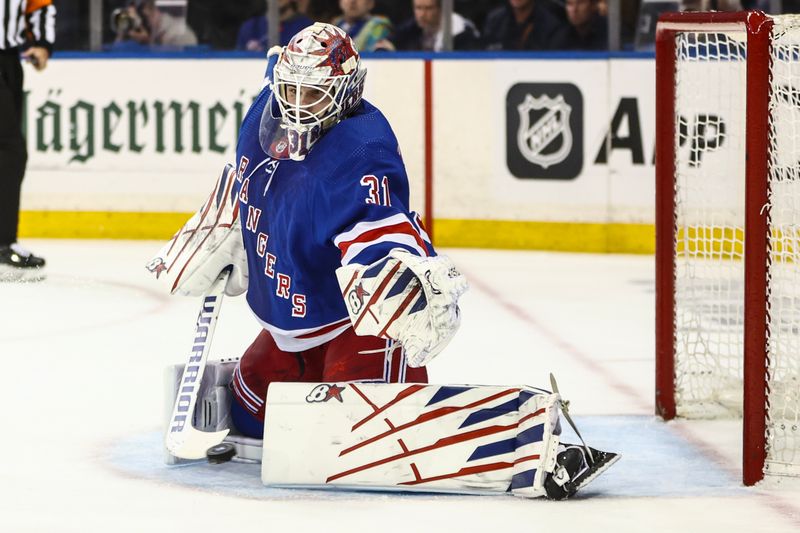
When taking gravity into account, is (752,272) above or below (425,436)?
above

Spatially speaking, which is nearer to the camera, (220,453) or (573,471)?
(573,471)

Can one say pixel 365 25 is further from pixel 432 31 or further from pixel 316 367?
pixel 316 367

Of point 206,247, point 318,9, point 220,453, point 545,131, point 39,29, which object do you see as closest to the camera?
point 220,453

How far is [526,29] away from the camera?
21.5 ft

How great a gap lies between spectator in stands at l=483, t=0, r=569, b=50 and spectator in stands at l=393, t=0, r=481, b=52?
0.24ft

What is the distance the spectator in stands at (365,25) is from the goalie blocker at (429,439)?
4128 mm

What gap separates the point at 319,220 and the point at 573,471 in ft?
1.93

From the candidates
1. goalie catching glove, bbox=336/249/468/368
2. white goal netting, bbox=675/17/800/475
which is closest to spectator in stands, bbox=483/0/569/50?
white goal netting, bbox=675/17/800/475

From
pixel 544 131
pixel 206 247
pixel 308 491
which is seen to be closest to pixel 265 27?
pixel 544 131

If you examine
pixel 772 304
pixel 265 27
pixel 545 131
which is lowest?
pixel 772 304

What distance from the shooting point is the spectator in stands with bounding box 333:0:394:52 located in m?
6.66

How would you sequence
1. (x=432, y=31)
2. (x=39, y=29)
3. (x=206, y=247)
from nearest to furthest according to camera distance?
Answer: (x=206, y=247)
(x=39, y=29)
(x=432, y=31)

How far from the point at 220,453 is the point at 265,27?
4.15 m

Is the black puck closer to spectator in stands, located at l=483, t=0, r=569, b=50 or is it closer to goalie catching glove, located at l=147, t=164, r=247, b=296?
goalie catching glove, located at l=147, t=164, r=247, b=296
